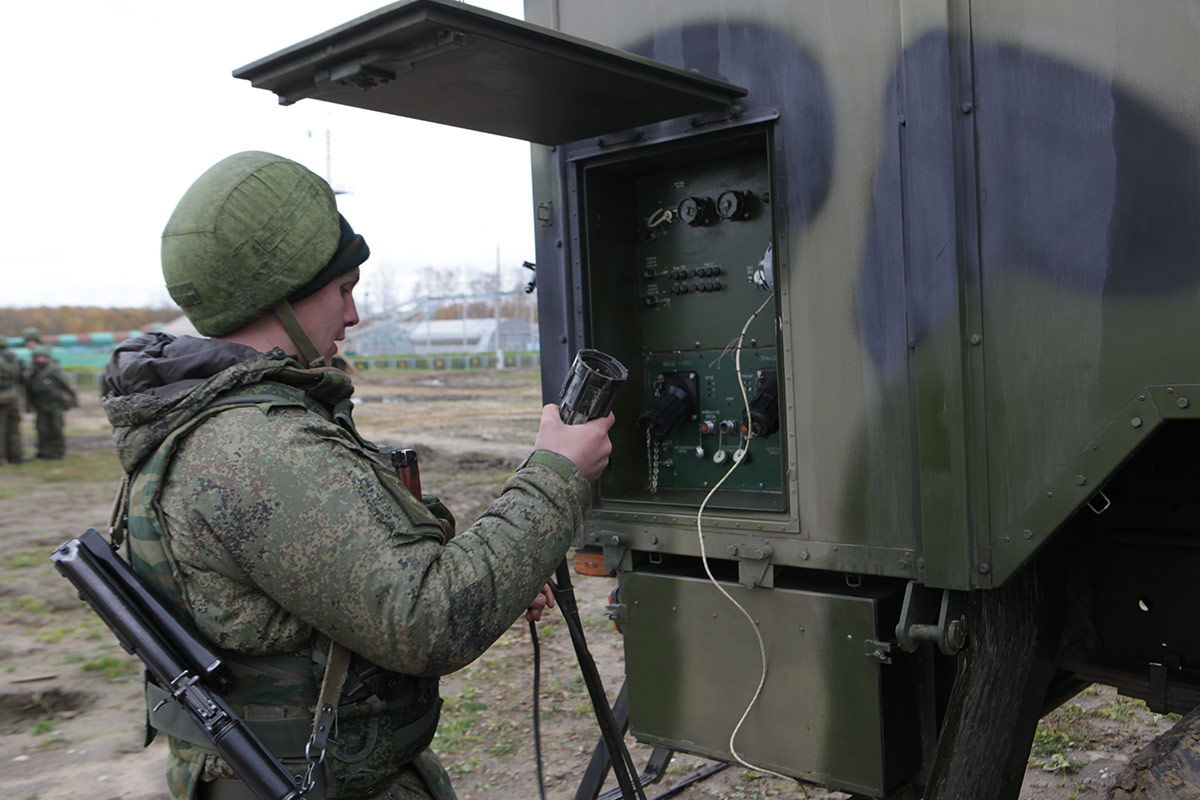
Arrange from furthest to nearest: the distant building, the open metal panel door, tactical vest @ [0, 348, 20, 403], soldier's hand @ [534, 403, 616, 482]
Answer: the distant building, tactical vest @ [0, 348, 20, 403], the open metal panel door, soldier's hand @ [534, 403, 616, 482]

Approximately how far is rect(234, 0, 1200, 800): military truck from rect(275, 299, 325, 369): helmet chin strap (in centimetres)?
69

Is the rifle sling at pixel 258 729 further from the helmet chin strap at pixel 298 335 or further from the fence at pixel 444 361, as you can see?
the fence at pixel 444 361

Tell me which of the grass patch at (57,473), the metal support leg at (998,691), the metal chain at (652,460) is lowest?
the grass patch at (57,473)

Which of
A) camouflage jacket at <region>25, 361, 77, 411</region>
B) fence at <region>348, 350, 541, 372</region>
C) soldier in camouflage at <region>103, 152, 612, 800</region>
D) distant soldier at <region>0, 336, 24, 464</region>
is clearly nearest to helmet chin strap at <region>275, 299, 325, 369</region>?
soldier in camouflage at <region>103, 152, 612, 800</region>

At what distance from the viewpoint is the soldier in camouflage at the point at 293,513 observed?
5.30ft

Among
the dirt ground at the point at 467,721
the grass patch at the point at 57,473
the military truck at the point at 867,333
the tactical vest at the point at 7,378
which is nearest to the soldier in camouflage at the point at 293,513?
the military truck at the point at 867,333

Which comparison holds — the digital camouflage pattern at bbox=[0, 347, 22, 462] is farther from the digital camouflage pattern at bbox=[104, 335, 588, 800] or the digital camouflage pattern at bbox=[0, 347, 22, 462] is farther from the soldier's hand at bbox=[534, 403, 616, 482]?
the soldier's hand at bbox=[534, 403, 616, 482]

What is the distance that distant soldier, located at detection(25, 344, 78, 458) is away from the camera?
14844 millimetres

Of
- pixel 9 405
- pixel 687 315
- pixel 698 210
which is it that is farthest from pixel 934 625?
pixel 9 405

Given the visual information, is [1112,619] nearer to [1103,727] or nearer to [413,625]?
[1103,727]

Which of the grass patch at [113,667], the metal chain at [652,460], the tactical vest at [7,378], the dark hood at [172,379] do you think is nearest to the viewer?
the dark hood at [172,379]

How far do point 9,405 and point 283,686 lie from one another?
49.9ft

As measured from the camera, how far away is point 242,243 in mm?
1812

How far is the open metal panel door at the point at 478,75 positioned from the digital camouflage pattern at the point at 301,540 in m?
0.82
